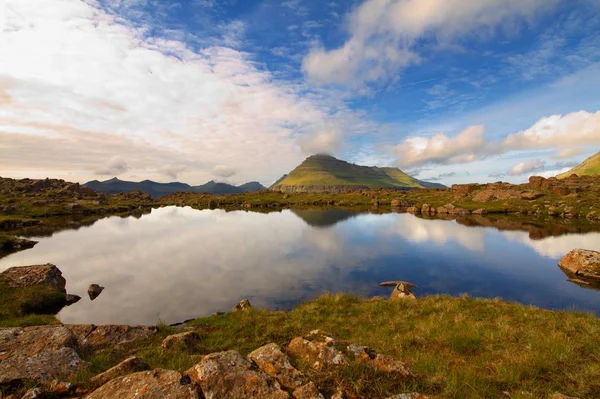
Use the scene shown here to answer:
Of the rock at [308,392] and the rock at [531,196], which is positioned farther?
the rock at [531,196]

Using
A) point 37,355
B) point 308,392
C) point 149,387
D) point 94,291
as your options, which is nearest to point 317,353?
point 308,392

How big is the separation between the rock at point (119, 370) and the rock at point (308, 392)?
5.29m

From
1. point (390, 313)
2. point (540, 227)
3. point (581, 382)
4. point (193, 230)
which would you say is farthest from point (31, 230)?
point (540, 227)

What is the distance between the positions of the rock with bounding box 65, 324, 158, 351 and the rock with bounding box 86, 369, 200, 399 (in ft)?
35.6

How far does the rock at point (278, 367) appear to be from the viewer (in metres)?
8.22

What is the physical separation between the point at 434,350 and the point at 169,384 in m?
12.6

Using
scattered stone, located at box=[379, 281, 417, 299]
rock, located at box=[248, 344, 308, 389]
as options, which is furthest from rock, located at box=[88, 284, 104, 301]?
scattered stone, located at box=[379, 281, 417, 299]

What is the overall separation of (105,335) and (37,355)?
8151mm

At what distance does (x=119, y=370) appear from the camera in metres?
8.60

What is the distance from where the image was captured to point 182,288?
3556cm

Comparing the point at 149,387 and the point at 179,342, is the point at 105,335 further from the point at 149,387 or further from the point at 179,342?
the point at 149,387

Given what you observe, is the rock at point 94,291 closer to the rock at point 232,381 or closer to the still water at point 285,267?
the still water at point 285,267

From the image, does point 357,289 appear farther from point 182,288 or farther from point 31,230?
point 31,230

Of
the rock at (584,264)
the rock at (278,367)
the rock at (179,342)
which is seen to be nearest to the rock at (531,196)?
the rock at (584,264)
